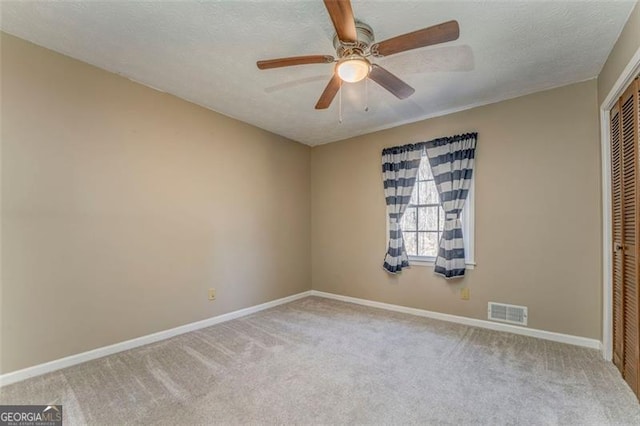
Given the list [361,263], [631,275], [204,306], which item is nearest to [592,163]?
[631,275]

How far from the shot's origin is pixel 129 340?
274 cm

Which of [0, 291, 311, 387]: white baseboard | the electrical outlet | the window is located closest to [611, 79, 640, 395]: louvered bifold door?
the electrical outlet

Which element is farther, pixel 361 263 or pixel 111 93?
pixel 361 263

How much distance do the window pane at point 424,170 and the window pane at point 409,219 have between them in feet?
1.41

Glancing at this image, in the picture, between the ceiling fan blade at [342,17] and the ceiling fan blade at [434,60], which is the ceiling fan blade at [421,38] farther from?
the ceiling fan blade at [434,60]

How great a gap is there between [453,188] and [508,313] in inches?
57.2

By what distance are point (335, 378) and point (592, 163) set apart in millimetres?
2987

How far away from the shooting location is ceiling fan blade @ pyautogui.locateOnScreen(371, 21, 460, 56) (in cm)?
155

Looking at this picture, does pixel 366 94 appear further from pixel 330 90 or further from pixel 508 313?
pixel 508 313

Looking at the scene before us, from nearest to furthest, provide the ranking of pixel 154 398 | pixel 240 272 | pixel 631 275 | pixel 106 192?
pixel 154 398
pixel 631 275
pixel 106 192
pixel 240 272

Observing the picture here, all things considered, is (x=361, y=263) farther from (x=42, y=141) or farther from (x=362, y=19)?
(x=42, y=141)

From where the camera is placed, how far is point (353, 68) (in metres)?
1.91

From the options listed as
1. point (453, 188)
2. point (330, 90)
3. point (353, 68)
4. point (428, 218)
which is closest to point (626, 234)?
point (453, 188)
